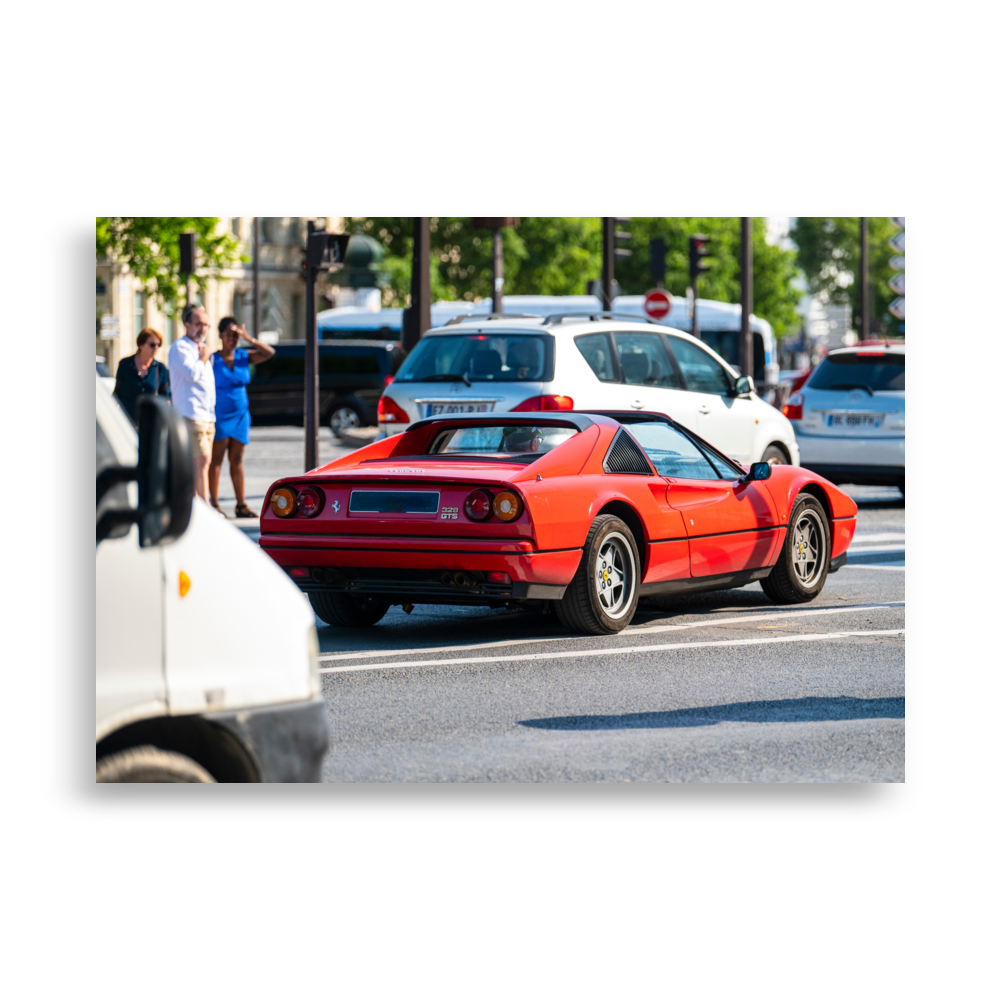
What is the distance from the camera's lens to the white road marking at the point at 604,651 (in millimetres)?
8328

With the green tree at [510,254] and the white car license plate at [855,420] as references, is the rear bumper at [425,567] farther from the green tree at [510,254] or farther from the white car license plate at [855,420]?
the green tree at [510,254]

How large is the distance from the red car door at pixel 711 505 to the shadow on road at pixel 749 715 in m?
2.43

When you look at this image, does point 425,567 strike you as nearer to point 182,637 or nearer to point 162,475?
point 182,637

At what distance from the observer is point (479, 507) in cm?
870

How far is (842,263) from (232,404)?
332ft

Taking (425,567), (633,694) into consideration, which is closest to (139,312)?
(425,567)

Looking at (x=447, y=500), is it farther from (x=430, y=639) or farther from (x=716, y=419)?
(x=716, y=419)

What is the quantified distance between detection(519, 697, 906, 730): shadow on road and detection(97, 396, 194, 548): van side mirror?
3.48 meters

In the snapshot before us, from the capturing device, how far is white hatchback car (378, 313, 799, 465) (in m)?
14.0

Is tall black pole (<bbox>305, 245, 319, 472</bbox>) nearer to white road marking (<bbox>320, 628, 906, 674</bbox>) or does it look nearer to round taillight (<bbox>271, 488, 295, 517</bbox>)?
round taillight (<bbox>271, 488, 295, 517</bbox>)

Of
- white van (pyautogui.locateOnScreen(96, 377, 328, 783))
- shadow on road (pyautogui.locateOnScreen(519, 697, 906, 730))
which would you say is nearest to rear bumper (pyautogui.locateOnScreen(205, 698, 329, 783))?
white van (pyautogui.locateOnScreen(96, 377, 328, 783))

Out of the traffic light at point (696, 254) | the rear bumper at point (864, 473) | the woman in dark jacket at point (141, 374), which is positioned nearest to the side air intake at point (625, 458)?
the woman in dark jacket at point (141, 374)
